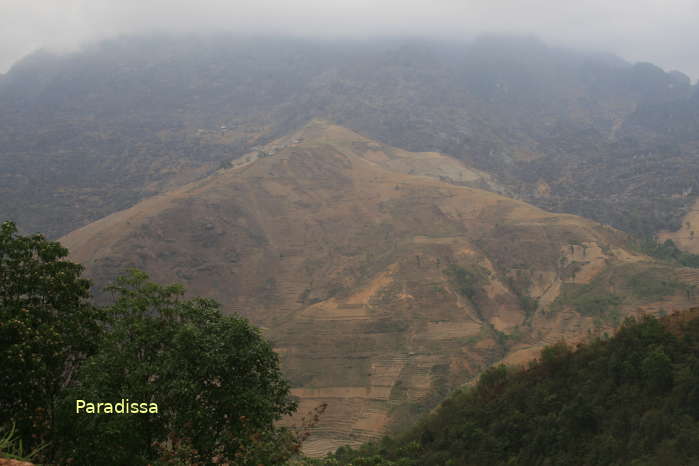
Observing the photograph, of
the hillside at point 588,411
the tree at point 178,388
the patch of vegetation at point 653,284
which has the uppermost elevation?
the tree at point 178,388

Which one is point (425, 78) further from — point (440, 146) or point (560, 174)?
point (560, 174)

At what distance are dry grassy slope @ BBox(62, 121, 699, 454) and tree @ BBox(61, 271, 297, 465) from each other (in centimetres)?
2218

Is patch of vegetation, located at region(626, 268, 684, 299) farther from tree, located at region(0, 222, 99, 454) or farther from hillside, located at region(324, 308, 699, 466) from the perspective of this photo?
tree, located at region(0, 222, 99, 454)

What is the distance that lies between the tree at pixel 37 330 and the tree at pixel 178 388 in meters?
0.59

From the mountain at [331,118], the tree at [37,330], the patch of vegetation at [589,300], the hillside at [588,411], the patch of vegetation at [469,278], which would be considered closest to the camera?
the tree at [37,330]

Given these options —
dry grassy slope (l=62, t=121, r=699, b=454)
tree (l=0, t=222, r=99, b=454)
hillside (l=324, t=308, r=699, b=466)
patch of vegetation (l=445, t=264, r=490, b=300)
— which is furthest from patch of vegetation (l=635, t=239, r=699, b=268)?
tree (l=0, t=222, r=99, b=454)

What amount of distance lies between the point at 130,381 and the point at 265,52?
650ft

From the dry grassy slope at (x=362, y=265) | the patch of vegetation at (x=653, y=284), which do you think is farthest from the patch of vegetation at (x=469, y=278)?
the patch of vegetation at (x=653, y=284)

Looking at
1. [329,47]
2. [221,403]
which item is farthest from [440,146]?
[221,403]

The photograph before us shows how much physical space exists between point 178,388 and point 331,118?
5246 inches

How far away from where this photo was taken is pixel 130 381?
11.2 metres

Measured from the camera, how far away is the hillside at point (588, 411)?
16.1 metres

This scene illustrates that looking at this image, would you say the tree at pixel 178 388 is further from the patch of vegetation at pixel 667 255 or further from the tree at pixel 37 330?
the patch of vegetation at pixel 667 255

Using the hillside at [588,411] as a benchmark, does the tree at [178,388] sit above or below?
above
